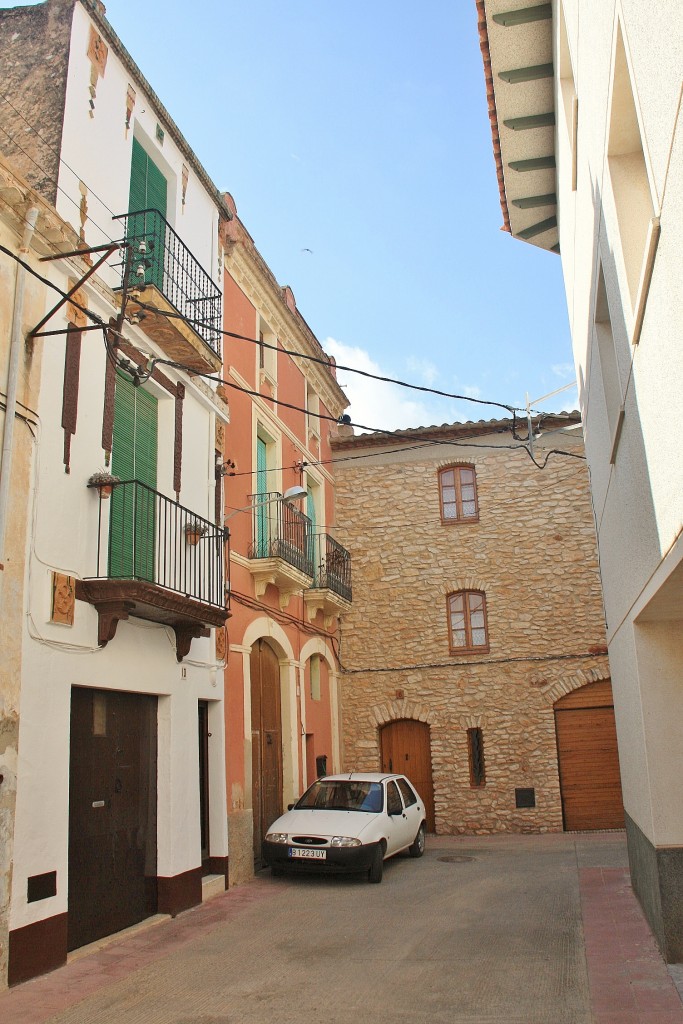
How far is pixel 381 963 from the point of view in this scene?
7074 millimetres

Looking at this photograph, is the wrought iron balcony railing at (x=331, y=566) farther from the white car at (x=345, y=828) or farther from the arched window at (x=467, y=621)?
the white car at (x=345, y=828)

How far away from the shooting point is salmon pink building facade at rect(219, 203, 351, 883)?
40.0 ft

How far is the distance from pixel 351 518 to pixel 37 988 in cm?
1333

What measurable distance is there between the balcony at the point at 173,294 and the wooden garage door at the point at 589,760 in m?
10.8

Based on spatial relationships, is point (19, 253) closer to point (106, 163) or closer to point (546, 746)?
point (106, 163)

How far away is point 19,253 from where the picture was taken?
757cm

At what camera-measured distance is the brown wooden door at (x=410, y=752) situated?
57.5ft

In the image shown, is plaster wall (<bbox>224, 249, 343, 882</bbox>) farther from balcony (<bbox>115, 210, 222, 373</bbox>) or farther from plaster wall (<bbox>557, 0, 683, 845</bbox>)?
plaster wall (<bbox>557, 0, 683, 845</bbox>)

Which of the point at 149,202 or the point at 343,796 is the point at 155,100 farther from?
the point at 343,796

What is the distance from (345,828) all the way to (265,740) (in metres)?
2.54

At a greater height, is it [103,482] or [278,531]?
[278,531]

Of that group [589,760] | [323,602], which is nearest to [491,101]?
[323,602]

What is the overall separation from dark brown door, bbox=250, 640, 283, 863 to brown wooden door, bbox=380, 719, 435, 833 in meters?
4.40

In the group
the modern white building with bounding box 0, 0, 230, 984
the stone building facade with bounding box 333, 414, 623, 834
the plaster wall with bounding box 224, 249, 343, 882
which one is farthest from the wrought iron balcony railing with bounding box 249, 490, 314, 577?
the stone building facade with bounding box 333, 414, 623, 834
